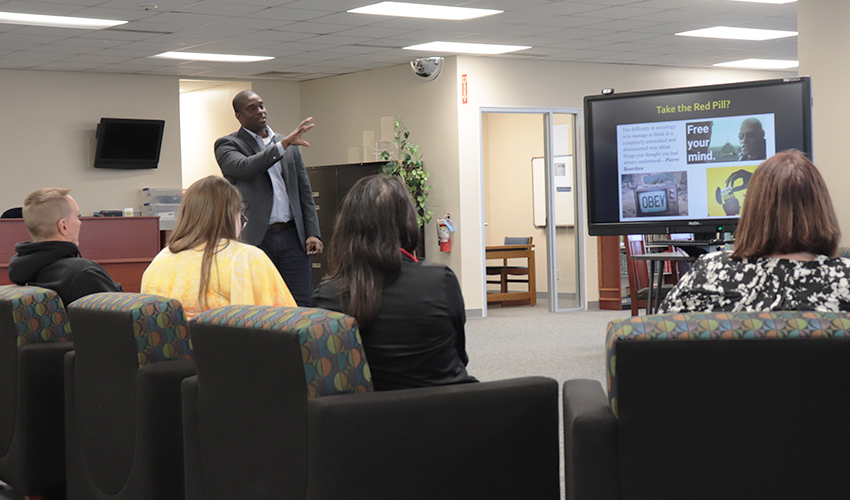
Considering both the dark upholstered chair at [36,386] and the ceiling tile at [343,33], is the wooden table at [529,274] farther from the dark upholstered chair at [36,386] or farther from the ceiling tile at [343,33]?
the dark upholstered chair at [36,386]

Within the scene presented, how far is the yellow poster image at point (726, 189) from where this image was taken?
15.6 feet

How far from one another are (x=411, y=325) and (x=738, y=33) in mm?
8546

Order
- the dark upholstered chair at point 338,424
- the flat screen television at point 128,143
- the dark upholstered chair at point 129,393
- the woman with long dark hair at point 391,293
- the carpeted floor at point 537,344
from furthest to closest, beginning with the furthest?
the flat screen television at point 128,143, the carpeted floor at point 537,344, the dark upholstered chair at point 129,393, the woman with long dark hair at point 391,293, the dark upholstered chair at point 338,424

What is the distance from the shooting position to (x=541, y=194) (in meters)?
12.6

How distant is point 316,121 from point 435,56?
2.21 meters

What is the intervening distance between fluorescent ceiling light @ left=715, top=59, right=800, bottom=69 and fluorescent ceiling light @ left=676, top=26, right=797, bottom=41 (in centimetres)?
157

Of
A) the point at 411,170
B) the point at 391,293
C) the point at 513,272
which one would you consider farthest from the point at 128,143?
the point at 391,293

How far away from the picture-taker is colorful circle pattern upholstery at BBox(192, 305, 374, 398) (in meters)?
1.90

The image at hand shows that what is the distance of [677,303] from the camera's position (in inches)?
91.7

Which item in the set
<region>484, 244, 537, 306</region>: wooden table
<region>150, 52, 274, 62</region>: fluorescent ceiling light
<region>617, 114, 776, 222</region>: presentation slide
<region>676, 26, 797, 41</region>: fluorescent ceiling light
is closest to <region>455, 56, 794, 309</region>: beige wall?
<region>484, 244, 537, 306</region>: wooden table

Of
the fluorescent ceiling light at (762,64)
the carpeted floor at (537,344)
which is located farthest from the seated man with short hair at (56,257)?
the fluorescent ceiling light at (762,64)

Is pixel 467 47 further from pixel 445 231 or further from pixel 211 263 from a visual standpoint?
pixel 211 263

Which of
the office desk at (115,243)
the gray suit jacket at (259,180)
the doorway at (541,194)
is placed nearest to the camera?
the gray suit jacket at (259,180)

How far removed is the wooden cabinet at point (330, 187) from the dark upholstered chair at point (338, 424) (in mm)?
8366
